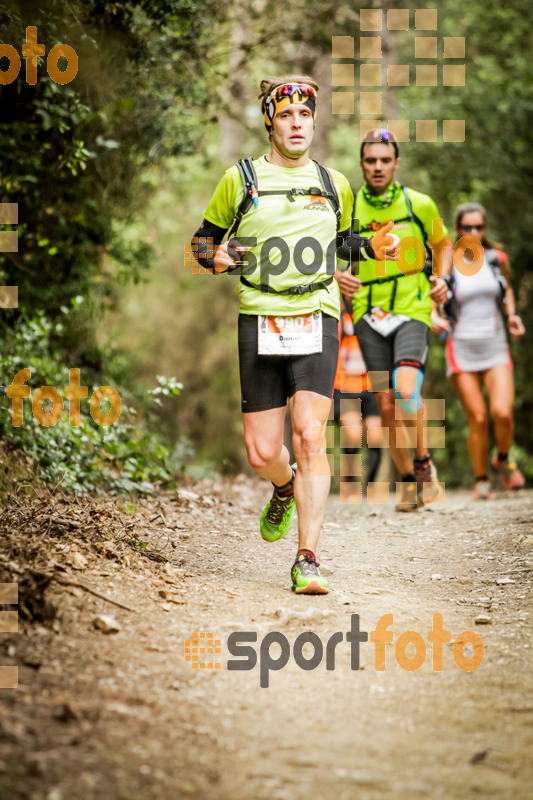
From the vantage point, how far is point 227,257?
14.4ft

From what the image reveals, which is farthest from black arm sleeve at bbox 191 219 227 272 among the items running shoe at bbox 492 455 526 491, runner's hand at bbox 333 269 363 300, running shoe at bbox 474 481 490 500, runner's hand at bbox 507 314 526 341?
running shoe at bbox 492 455 526 491

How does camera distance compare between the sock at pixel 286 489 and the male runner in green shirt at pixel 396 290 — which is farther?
the male runner in green shirt at pixel 396 290

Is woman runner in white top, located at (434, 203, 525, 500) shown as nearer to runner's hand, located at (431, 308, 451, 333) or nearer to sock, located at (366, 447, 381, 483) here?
runner's hand, located at (431, 308, 451, 333)

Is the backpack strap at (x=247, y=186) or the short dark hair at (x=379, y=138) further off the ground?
the short dark hair at (x=379, y=138)

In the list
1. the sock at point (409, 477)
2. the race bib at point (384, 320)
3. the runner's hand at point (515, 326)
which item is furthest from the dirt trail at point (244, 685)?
the runner's hand at point (515, 326)

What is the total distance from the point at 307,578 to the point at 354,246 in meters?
1.87

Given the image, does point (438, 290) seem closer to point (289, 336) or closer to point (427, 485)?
point (427, 485)

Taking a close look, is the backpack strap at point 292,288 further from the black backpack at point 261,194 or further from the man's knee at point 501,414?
A: the man's knee at point 501,414

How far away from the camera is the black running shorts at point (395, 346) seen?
21.6 feet

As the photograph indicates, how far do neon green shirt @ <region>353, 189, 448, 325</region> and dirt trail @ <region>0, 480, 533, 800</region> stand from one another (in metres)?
2.11

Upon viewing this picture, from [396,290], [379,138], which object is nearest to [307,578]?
[396,290]

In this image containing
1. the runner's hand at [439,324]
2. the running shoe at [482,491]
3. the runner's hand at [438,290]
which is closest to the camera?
the runner's hand at [438,290]

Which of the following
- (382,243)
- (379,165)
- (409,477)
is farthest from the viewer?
(409,477)

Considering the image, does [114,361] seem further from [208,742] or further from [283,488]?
[208,742]
